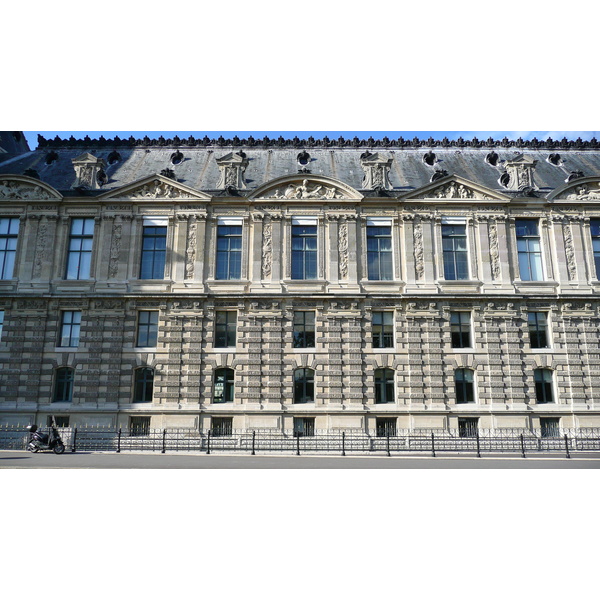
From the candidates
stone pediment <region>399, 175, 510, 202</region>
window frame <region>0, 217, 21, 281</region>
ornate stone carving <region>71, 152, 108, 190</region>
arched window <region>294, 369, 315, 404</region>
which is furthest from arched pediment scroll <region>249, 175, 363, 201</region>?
window frame <region>0, 217, 21, 281</region>

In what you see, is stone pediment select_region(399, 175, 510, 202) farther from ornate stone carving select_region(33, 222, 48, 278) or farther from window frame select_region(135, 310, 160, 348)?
ornate stone carving select_region(33, 222, 48, 278)

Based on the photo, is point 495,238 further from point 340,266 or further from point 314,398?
point 314,398

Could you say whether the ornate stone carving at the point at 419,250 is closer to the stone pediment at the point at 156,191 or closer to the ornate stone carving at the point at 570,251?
the ornate stone carving at the point at 570,251

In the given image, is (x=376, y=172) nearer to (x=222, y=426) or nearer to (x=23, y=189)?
(x=222, y=426)

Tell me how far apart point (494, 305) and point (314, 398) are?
12784 millimetres

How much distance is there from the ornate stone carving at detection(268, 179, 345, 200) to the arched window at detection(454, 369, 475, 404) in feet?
44.5

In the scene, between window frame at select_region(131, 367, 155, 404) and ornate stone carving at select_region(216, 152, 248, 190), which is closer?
window frame at select_region(131, 367, 155, 404)

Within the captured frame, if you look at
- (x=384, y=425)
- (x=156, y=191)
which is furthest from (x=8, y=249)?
(x=384, y=425)

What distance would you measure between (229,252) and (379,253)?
974 cm

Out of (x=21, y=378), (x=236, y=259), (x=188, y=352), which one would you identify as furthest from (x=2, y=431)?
(x=236, y=259)

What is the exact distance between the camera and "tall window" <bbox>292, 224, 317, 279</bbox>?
3350 cm

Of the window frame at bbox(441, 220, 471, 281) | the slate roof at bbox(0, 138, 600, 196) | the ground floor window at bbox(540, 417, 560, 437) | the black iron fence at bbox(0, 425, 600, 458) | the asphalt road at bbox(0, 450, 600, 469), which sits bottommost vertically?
the asphalt road at bbox(0, 450, 600, 469)

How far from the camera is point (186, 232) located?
33750 mm

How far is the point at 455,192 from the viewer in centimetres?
3438
